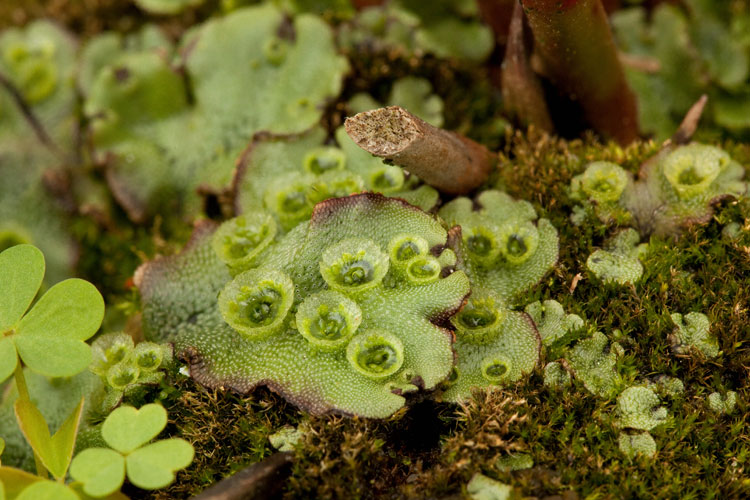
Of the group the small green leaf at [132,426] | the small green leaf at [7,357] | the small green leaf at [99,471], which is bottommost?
the small green leaf at [99,471]

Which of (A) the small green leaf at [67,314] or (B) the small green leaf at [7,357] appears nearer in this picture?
(B) the small green leaf at [7,357]

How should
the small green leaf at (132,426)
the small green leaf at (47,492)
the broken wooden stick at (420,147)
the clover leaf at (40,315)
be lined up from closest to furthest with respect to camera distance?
the small green leaf at (47,492) → the small green leaf at (132,426) → the clover leaf at (40,315) → the broken wooden stick at (420,147)

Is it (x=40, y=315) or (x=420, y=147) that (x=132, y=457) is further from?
(x=420, y=147)

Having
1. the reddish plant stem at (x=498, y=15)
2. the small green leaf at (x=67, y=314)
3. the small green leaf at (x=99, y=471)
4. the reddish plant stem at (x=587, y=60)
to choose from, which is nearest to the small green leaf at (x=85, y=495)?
the small green leaf at (x=99, y=471)

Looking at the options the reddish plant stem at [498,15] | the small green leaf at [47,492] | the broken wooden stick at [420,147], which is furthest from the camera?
the reddish plant stem at [498,15]

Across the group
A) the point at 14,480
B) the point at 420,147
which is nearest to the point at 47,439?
the point at 14,480

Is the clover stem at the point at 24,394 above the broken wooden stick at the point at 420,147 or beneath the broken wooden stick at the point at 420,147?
beneath

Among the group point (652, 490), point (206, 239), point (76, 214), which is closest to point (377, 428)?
point (652, 490)

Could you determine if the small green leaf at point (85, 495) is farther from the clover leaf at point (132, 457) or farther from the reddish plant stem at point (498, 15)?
the reddish plant stem at point (498, 15)

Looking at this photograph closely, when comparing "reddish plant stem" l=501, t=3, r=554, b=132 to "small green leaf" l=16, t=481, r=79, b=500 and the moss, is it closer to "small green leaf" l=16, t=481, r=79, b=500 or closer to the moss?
the moss
